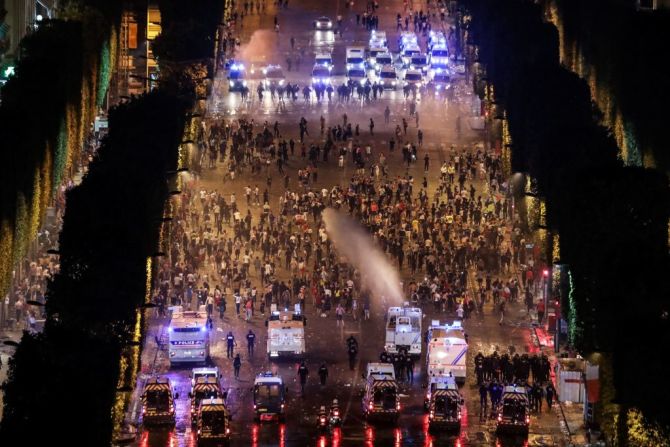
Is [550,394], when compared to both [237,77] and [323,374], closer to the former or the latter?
[323,374]

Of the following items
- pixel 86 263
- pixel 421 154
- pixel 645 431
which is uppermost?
pixel 421 154

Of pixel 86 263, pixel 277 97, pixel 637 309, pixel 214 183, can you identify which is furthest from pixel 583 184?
pixel 277 97

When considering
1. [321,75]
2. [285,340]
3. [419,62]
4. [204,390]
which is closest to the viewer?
[204,390]

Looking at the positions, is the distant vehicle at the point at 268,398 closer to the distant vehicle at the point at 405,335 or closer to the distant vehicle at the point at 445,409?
the distant vehicle at the point at 445,409

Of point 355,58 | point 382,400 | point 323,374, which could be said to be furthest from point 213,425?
point 355,58

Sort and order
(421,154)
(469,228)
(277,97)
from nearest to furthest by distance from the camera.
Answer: (469,228), (421,154), (277,97)

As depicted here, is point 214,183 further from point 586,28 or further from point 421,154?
point 586,28

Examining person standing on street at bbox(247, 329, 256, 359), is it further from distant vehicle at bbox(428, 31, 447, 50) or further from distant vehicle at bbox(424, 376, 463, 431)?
distant vehicle at bbox(428, 31, 447, 50)
